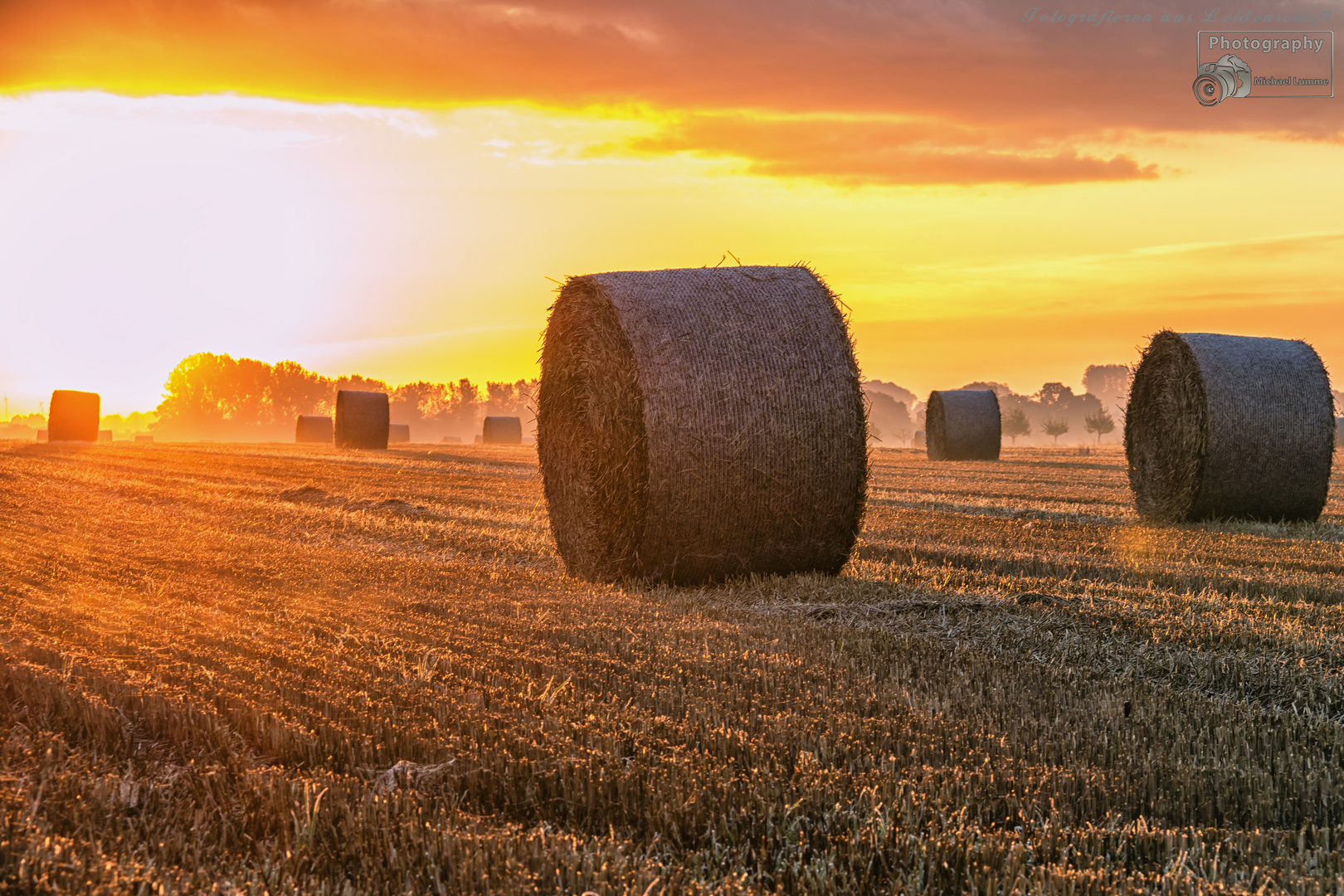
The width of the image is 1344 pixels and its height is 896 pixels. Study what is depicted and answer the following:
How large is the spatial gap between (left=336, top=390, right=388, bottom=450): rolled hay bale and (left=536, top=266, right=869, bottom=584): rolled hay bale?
29.9 metres

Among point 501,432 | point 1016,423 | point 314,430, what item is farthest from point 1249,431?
point 1016,423

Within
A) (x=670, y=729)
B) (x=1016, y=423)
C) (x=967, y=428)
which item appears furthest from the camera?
(x=1016, y=423)

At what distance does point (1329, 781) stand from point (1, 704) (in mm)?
5845

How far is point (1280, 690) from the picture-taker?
18.5 feet

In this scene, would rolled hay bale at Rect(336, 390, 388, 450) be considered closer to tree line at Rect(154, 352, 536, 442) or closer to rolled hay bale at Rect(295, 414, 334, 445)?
rolled hay bale at Rect(295, 414, 334, 445)

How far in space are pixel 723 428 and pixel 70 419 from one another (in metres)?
40.1

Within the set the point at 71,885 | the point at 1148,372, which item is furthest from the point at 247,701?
the point at 1148,372

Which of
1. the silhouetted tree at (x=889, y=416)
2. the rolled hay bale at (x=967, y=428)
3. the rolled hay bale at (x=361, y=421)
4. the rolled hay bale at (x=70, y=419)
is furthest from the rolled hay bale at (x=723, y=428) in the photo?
the silhouetted tree at (x=889, y=416)

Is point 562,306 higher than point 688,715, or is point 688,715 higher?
point 562,306

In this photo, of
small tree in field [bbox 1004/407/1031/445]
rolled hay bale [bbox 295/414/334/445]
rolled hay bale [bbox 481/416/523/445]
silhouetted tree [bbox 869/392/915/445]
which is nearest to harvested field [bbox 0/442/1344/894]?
rolled hay bale [bbox 481/416/523/445]

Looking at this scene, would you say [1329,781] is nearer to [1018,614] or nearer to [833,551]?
[1018,614]

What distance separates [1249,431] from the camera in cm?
1356

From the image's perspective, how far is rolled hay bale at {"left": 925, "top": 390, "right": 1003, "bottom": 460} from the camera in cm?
3184

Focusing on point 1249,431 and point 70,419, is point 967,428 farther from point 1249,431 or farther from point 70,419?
point 70,419
